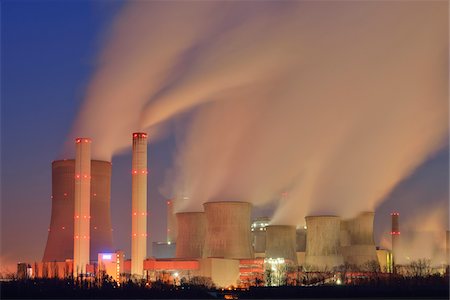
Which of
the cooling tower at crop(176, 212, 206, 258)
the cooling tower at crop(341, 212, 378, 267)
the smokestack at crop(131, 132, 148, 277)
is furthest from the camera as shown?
the cooling tower at crop(341, 212, 378, 267)

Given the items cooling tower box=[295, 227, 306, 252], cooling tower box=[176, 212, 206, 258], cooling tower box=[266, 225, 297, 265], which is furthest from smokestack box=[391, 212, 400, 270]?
cooling tower box=[176, 212, 206, 258]

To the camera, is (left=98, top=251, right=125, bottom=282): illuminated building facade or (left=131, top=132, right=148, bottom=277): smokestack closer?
(left=131, top=132, right=148, bottom=277): smokestack

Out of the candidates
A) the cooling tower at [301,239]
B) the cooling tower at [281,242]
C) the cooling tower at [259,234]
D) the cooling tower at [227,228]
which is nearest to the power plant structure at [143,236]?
the cooling tower at [227,228]

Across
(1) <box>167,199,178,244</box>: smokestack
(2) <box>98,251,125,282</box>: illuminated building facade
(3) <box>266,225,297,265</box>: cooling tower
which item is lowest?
(2) <box>98,251,125,282</box>: illuminated building facade

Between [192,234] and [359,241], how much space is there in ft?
42.9

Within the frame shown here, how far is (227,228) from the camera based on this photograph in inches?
2188

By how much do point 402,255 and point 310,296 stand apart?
92.3ft

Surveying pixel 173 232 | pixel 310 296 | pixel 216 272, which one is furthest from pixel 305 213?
pixel 173 232

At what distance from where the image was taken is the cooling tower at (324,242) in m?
59.8

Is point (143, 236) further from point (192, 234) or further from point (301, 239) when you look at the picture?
point (301, 239)

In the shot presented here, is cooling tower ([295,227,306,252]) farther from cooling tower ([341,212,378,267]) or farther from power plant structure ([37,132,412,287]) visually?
power plant structure ([37,132,412,287])

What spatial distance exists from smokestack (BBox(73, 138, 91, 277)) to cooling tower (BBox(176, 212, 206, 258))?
601 cm

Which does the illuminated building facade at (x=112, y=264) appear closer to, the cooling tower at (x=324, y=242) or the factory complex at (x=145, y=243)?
the factory complex at (x=145, y=243)

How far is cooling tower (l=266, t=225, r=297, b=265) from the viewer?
6359cm
